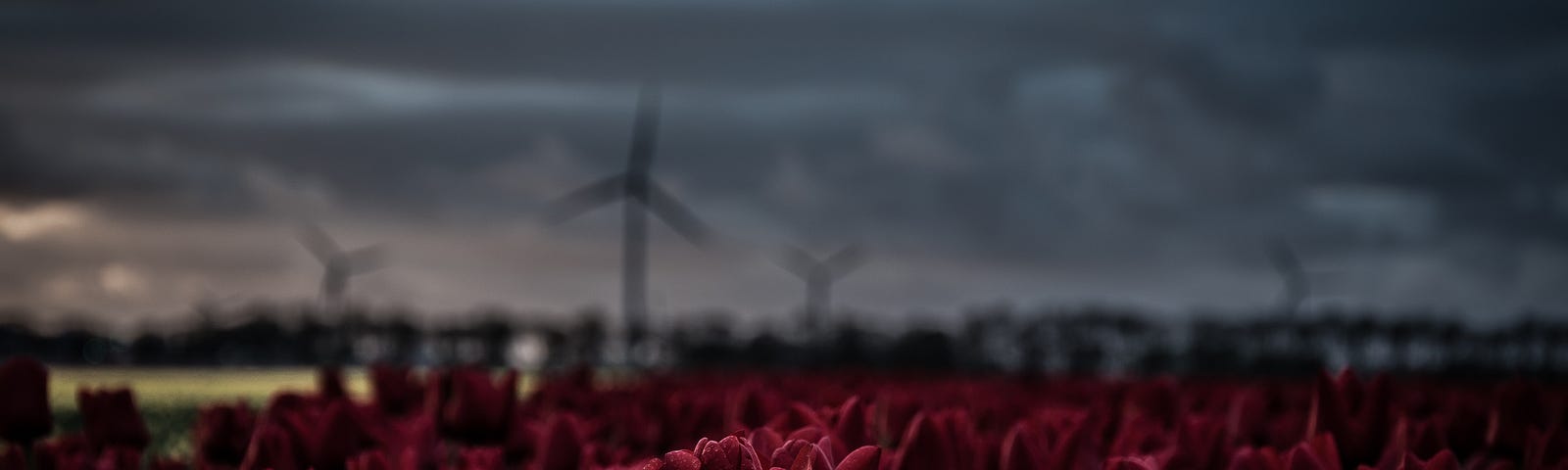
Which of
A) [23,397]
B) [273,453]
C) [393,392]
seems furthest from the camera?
[393,392]

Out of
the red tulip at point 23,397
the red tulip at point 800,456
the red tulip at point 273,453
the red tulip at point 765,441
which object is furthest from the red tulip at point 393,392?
the red tulip at point 800,456

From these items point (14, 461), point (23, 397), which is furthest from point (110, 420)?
point (14, 461)

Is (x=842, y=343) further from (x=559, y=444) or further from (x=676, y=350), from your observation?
(x=559, y=444)

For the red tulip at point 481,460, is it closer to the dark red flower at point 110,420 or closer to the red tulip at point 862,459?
the red tulip at point 862,459

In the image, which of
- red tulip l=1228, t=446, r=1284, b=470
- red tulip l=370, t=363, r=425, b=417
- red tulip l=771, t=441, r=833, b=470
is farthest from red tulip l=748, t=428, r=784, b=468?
red tulip l=370, t=363, r=425, b=417

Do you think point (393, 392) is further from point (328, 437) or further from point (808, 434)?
point (808, 434)

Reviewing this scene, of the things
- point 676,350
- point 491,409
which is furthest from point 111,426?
point 676,350

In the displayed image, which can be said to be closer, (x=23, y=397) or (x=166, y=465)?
(x=166, y=465)
